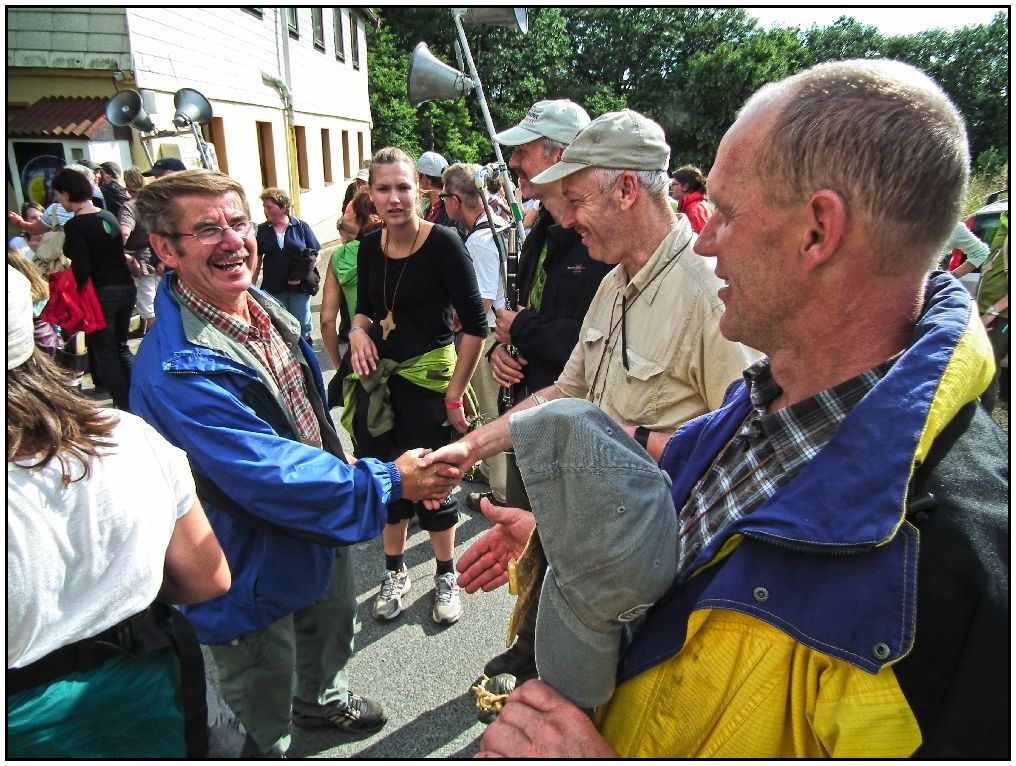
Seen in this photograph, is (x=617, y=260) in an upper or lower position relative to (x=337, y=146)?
lower

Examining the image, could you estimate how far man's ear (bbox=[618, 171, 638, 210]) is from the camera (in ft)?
6.46

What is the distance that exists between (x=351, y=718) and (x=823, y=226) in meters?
2.55

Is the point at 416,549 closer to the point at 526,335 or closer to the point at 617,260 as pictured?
the point at 526,335

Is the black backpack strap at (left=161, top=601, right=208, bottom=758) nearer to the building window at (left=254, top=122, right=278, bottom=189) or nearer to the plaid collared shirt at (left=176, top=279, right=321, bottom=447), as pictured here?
the plaid collared shirt at (left=176, top=279, right=321, bottom=447)

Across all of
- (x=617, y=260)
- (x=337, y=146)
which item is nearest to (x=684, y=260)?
(x=617, y=260)

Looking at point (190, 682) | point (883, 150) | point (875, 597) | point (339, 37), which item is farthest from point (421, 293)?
point (339, 37)

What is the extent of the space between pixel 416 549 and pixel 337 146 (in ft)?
68.6

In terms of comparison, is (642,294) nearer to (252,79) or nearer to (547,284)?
(547,284)

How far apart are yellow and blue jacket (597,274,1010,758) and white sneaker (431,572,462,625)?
7.65 feet

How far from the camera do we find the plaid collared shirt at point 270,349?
6.45 ft

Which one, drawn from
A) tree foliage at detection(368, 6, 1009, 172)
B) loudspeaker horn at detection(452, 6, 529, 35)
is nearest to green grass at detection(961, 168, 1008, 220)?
loudspeaker horn at detection(452, 6, 529, 35)

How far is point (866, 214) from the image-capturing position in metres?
0.93

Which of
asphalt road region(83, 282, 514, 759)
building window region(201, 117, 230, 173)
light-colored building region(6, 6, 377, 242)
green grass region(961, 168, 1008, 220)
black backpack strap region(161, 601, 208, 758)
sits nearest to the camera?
black backpack strap region(161, 601, 208, 758)

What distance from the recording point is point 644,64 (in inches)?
1420
